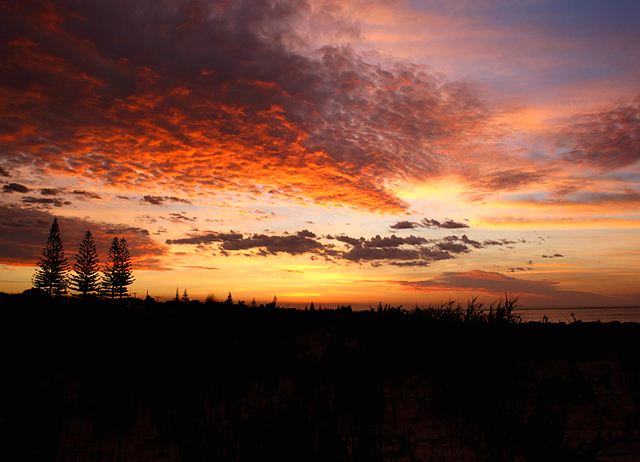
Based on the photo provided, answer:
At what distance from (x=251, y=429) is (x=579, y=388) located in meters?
5.32

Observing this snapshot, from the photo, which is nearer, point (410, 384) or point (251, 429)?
point (251, 429)

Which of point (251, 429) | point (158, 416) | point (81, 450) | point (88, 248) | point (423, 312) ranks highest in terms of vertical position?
point (88, 248)

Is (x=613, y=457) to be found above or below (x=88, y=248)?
below

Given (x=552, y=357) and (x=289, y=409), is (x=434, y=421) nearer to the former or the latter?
(x=289, y=409)

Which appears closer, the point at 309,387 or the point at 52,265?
the point at 309,387

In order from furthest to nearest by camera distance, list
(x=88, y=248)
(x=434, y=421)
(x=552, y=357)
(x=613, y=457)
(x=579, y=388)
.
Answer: (x=88, y=248) < (x=552, y=357) < (x=579, y=388) < (x=434, y=421) < (x=613, y=457)

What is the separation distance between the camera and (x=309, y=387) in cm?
510

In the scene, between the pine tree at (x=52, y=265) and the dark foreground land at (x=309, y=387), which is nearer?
the dark foreground land at (x=309, y=387)

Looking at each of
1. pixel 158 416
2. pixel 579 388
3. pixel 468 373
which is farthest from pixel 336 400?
pixel 579 388

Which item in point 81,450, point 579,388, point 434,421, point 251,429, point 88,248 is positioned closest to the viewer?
point 251,429

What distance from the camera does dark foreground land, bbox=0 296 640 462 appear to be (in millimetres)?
4133

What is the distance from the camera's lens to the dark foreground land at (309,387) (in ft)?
13.6

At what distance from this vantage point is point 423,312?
9031 millimetres

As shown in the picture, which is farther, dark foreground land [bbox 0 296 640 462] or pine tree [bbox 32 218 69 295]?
pine tree [bbox 32 218 69 295]
